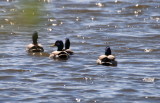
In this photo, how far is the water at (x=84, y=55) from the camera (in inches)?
442

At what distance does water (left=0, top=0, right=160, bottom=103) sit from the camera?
1122 centimetres

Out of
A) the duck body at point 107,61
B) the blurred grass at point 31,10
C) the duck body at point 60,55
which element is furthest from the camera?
the duck body at point 60,55

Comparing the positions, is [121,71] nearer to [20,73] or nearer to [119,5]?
[20,73]

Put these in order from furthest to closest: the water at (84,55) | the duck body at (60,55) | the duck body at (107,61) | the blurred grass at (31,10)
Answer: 1. the duck body at (60,55)
2. the duck body at (107,61)
3. the water at (84,55)
4. the blurred grass at (31,10)

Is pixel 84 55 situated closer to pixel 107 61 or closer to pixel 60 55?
pixel 60 55

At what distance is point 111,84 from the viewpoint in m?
12.8

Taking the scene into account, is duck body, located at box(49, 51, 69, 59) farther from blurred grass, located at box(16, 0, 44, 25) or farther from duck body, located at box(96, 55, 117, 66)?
blurred grass, located at box(16, 0, 44, 25)

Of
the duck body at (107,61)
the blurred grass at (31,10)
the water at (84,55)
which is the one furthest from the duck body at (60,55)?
the blurred grass at (31,10)

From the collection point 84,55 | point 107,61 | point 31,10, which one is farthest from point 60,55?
point 31,10

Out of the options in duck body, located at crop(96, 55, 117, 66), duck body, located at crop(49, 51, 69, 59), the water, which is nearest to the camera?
the water

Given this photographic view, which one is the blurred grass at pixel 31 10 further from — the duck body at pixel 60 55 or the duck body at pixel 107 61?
the duck body at pixel 60 55

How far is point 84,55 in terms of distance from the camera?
17594mm

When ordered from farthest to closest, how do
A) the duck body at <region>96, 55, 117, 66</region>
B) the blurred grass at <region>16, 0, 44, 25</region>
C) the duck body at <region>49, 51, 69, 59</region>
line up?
the duck body at <region>49, 51, 69, 59</region>
the duck body at <region>96, 55, 117, 66</region>
the blurred grass at <region>16, 0, 44, 25</region>

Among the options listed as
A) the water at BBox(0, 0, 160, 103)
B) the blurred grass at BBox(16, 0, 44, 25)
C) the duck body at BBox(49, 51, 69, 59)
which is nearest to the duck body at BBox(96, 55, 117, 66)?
the water at BBox(0, 0, 160, 103)
